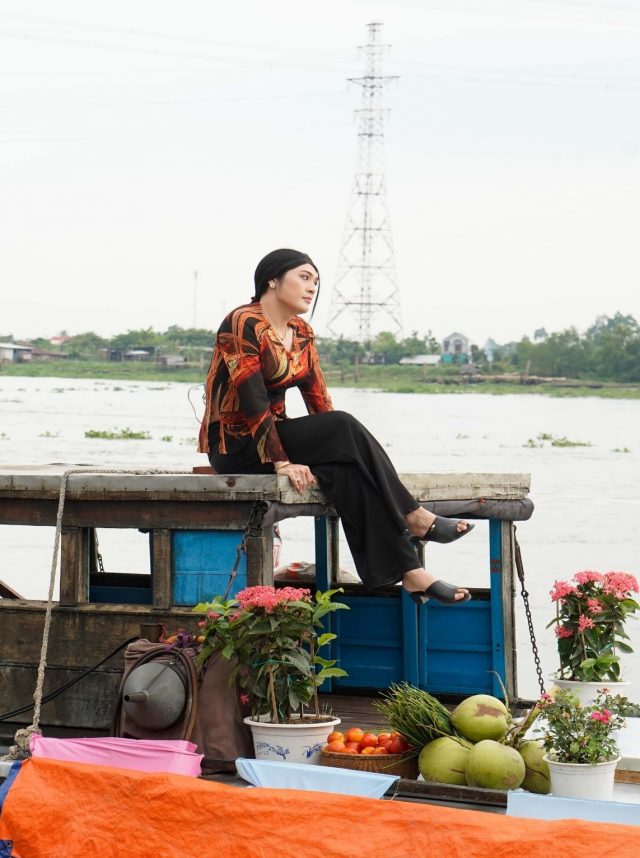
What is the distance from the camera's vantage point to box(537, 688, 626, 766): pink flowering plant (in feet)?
16.3

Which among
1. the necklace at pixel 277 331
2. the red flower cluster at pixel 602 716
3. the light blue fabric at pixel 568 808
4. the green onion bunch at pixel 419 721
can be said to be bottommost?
the light blue fabric at pixel 568 808

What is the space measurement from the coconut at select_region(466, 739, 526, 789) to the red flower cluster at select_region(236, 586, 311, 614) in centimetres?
85

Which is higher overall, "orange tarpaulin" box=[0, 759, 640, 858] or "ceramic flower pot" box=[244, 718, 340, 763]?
"ceramic flower pot" box=[244, 718, 340, 763]

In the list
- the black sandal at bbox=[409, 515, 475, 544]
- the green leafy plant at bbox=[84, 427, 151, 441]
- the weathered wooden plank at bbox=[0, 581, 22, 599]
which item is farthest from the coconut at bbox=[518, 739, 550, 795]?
the green leafy plant at bbox=[84, 427, 151, 441]

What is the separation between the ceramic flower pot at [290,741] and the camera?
209 inches

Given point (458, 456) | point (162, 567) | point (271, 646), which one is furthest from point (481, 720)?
point (458, 456)

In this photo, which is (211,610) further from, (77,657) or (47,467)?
(47,467)

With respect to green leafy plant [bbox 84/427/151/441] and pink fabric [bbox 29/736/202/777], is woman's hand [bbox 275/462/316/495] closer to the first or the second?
pink fabric [bbox 29/736/202/777]

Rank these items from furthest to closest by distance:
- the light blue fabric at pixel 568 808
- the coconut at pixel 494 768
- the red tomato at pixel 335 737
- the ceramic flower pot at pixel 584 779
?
the red tomato at pixel 335 737 < the coconut at pixel 494 768 < the ceramic flower pot at pixel 584 779 < the light blue fabric at pixel 568 808

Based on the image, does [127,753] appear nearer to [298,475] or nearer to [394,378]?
[298,475]

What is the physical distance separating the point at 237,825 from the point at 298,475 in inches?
59.6

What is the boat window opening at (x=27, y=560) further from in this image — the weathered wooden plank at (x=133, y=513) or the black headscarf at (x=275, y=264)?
the black headscarf at (x=275, y=264)

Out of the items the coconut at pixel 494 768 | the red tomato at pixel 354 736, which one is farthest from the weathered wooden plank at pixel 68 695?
the coconut at pixel 494 768

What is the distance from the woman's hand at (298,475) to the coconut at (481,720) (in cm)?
112
